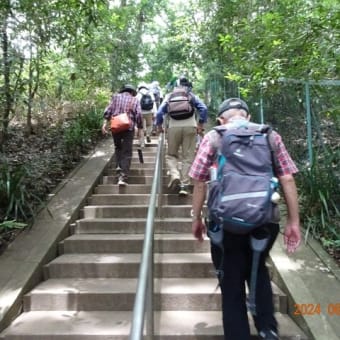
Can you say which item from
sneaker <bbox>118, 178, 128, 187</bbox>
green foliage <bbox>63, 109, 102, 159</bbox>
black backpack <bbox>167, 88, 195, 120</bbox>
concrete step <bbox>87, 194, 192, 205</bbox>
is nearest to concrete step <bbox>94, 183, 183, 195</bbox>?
sneaker <bbox>118, 178, 128, 187</bbox>

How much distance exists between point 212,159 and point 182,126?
3426mm

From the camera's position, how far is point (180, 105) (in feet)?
20.6

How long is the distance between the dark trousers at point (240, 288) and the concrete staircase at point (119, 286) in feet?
2.13

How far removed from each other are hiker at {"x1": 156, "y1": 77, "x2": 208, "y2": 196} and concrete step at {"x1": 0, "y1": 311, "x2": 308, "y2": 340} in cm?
262

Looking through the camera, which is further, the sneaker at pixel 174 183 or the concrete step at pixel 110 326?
the sneaker at pixel 174 183

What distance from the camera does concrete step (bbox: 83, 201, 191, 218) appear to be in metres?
5.94

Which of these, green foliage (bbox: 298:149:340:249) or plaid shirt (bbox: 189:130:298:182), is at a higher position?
plaid shirt (bbox: 189:130:298:182)

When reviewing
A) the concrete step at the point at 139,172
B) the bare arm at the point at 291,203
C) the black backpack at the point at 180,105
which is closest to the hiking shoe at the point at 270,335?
the bare arm at the point at 291,203

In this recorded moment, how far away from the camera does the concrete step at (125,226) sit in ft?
18.0

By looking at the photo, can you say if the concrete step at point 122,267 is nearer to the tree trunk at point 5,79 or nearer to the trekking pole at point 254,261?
the trekking pole at point 254,261

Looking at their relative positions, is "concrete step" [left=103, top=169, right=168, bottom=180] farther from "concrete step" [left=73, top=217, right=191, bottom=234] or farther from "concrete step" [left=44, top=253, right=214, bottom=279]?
"concrete step" [left=44, top=253, right=214, bottom=279]

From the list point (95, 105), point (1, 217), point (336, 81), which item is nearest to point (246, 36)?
point (336, 81)

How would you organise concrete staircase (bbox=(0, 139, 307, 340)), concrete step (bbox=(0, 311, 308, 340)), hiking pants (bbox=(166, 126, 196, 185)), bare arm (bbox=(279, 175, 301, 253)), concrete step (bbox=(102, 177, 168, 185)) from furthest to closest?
concrete step (bbox=(102, 177, 168, 185)) < hiking pants (bbox=(166, 126, 196, 185)) < concrete staircase (bbox=(0, 139, 307, 340)) < concrete step (bbox=(0, 311, 308, 340)) < bare arm (bbox=(279, 175, 301, 253))
